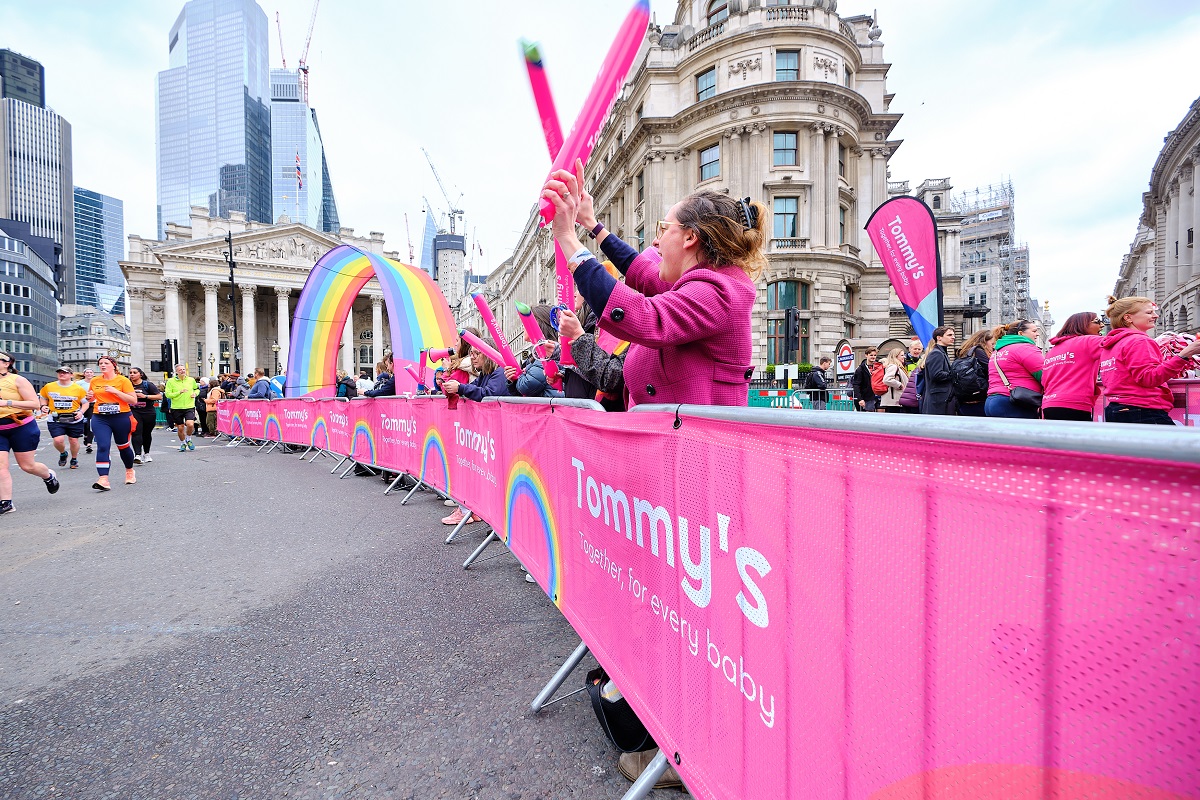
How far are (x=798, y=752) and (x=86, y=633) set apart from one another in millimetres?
4079

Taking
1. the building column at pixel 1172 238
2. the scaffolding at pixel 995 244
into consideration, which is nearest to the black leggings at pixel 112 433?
the building column at pixel 1172 238

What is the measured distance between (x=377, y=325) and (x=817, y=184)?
5086cm

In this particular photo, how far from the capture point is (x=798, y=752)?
1.23 m

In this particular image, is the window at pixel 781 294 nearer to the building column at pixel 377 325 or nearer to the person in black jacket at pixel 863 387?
the person in black jacket at pixel 863 387

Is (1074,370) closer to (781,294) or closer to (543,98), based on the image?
(543,98)

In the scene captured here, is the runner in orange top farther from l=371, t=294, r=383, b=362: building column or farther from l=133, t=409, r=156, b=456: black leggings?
l=371, t=294, r=383, b=362: building column

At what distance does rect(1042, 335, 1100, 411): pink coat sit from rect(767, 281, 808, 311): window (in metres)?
25.0

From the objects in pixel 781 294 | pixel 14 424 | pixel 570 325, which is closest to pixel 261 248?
pixel 781 294

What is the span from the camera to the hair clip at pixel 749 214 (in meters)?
2.01

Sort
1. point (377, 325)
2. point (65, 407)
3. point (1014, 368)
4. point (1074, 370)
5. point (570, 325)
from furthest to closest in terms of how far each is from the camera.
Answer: point (377, 325)
point (65, 407)
point (1014, 368)
point (1074, 370)
point (570, 325)

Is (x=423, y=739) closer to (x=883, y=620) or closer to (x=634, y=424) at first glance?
(x=634, y=424)

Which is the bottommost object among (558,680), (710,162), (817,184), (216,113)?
(558,680)

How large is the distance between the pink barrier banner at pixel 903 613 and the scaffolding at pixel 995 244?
311 ft

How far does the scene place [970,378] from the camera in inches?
219
